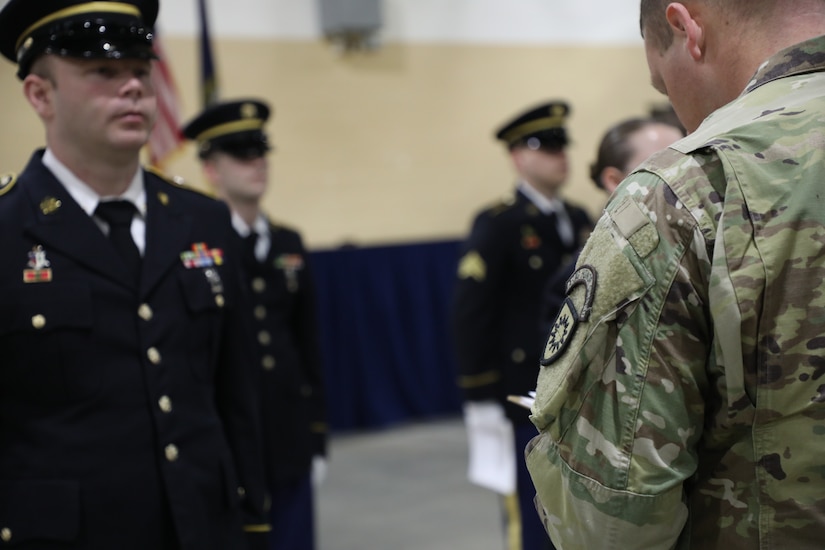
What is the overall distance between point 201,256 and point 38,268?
33 cm

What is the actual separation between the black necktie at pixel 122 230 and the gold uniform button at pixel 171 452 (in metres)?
0.32

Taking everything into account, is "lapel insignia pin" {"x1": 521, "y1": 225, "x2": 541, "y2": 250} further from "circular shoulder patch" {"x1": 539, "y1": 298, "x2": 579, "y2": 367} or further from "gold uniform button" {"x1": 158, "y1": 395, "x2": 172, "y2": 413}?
"circular shoulder patch" {"x1": 539, "y1": 298, "x2": 579, "y2": 367}

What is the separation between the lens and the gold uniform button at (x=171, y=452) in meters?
1.75

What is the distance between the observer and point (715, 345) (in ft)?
3.11

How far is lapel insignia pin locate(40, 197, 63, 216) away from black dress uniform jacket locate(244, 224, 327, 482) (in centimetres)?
123

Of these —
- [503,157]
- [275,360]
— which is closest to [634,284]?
[275,360]

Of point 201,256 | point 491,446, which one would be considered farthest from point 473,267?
point 201,256

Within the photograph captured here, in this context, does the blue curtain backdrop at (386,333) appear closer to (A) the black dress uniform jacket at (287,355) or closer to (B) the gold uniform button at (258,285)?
(A) the black dress uniform jacket at (287,355)

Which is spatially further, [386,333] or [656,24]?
[386,333]

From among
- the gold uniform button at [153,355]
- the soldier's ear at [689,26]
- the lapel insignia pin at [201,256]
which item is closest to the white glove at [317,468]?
the lapel insignia pin at [201,256]

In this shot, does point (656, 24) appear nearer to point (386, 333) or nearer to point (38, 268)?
point (38, 268)

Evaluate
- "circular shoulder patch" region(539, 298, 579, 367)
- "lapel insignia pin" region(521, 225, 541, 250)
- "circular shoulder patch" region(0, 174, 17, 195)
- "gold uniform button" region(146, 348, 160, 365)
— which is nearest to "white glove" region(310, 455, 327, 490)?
"lapel insignia pin" region(521, 225, 541, 250)

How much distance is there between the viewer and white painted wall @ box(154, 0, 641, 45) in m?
6.45

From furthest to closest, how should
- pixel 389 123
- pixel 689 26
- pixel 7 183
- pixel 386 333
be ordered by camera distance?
pixel 389 123, pixel 386 333, pixel 7 183, pixel 689 26
